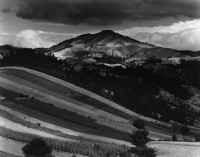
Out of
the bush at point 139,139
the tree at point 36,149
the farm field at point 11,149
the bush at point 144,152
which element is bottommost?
the bush at point 139,139

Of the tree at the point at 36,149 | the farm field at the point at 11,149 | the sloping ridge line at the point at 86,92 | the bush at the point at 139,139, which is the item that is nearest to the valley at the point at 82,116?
the sloping ridge line at the point at 86,92

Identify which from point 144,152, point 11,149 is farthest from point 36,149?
point 144,152

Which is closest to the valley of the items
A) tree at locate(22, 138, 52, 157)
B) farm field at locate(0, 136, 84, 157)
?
farm field at locate(0, 136, 84, 157)

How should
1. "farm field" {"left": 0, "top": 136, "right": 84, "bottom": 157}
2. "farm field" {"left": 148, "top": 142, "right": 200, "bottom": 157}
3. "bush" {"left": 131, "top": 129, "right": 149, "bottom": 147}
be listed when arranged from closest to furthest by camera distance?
1. "farm field" {"left": 0, "top": 136, "right": 84, "bottom": 157}
2. "farm field" {"left": 148, "top": 142, "right": 200, "bottom": 157}
3. "bush" {"left": 131, "top": 129, "right": 149, "bottom": 147}

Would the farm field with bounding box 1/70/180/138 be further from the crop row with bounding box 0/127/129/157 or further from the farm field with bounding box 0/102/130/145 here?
the crop row with bounding box 0/127/129/157

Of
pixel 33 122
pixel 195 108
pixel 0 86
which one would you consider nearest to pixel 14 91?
pixel 0 86

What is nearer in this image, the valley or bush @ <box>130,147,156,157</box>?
bush @ <box>130,147,156,157</box>

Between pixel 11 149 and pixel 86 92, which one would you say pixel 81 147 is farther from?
pixel 86 92

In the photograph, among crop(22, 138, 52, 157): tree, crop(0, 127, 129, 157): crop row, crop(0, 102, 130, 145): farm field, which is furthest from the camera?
crop(0, 102, 130, 145): farm field

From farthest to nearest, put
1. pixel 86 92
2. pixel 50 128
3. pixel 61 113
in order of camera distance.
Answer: pixel 86 92
pixel 61 113
pixel 50 128

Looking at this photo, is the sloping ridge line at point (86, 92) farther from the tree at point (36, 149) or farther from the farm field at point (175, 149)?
the tree at point (36, 149)

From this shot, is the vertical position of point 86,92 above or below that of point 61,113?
above

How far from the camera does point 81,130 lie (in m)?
84.9

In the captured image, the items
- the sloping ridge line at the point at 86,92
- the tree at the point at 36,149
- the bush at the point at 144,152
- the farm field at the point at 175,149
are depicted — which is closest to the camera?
the tree at the point at 36,149
